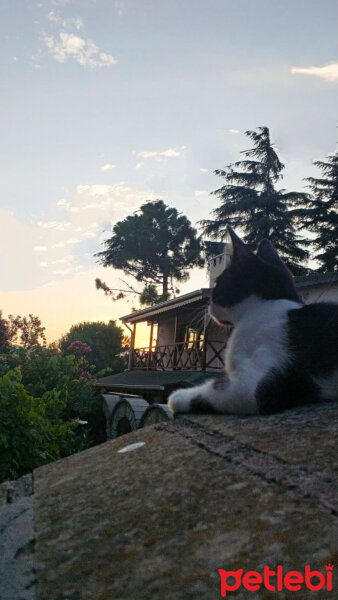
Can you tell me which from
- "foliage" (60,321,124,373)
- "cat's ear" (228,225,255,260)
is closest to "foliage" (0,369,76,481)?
"cat's ear" (228,225,255,260)

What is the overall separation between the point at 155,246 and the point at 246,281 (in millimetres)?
33659

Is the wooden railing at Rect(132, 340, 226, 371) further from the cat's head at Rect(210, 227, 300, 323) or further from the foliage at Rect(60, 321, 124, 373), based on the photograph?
the cat's head at Rect(210, 227, 300, 323)

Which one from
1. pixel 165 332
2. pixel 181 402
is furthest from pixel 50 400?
pixel 165 332

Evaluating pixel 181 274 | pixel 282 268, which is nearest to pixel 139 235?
pixel 181 274

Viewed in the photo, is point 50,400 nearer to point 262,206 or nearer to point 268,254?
point 268,254

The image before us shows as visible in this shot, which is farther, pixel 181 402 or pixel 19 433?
pixel 19 433

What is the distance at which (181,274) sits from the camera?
3512 centimetres

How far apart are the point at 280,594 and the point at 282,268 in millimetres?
2158

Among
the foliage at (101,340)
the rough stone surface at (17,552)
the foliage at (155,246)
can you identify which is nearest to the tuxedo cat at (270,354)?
the rough stone surface at (17,552)

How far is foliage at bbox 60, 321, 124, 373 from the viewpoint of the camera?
1094 inches

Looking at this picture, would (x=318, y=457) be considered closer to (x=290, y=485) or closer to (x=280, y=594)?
(x=290, y=485)

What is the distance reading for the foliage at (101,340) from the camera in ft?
91.1

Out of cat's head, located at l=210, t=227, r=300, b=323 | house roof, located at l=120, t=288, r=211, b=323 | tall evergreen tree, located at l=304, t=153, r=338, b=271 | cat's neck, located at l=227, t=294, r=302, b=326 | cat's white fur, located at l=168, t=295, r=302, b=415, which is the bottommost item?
cat's white fur, located at l=168, t=295, r=302, b=415

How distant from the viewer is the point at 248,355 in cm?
234
